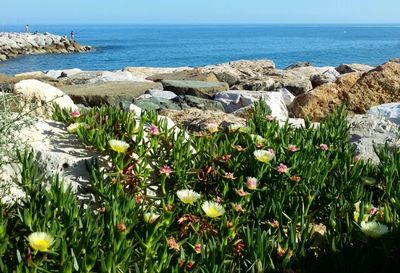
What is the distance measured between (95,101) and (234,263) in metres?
6.14

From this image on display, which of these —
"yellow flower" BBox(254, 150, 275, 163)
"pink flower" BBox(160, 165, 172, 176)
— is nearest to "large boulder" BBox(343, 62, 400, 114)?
"yellow flower" BBox(254, 150, 275, 163)

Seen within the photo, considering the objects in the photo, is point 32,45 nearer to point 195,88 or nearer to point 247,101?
point 195,88

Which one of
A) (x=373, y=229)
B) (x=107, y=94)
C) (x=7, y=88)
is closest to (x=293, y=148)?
(x=373, y=229)

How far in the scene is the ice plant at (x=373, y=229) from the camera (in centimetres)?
265

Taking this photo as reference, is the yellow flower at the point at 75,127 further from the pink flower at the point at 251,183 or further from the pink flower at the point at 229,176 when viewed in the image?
the pink flower at the point at 251,183

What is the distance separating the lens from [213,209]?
115 inches

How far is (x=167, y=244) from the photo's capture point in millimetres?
2496

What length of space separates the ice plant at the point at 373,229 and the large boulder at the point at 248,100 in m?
4.29

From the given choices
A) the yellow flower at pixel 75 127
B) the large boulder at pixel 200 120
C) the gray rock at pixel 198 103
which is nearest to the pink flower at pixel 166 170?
the yellow flower at pixel 75 127

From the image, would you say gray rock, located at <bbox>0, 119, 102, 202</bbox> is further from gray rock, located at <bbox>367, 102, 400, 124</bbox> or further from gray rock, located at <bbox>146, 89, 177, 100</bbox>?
gray rock, located at <bbox>146, 89, 177, 100</bbox>

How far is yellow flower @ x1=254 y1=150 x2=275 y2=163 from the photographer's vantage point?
136 inches

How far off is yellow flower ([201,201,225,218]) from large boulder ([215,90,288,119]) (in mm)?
4148

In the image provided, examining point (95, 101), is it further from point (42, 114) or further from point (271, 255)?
point (271, 255)

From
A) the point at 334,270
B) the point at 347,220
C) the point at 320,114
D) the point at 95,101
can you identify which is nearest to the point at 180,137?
the point at 347,220
